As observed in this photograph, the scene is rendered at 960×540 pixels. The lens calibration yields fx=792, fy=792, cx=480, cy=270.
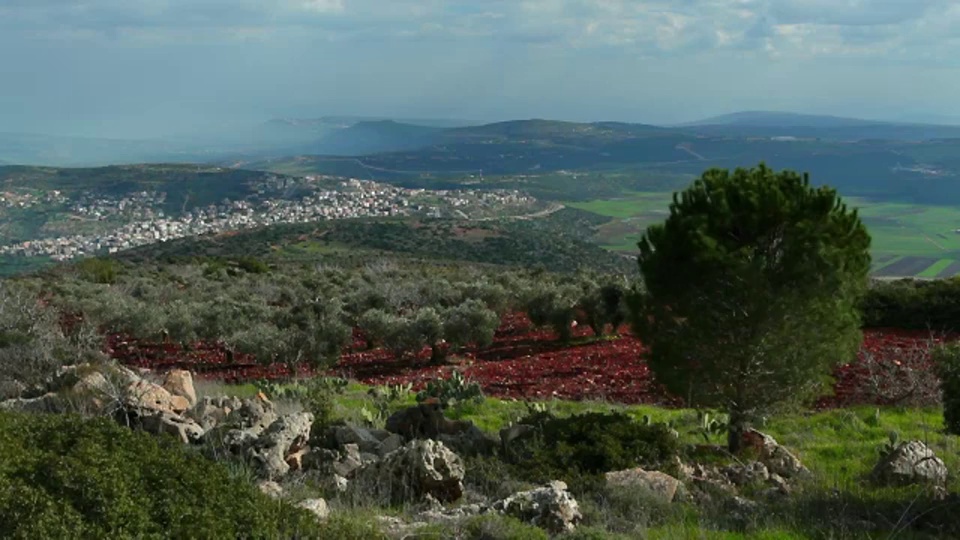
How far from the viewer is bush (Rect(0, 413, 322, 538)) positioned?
14.2ft

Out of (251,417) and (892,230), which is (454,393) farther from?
(892,230)

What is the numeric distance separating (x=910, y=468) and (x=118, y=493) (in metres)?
7.09

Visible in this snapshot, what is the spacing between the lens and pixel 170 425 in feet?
27.7

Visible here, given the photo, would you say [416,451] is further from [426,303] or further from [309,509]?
[426,303]

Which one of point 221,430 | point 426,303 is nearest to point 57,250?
point 426,303

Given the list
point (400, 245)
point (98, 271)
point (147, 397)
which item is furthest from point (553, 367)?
point (400, 245)

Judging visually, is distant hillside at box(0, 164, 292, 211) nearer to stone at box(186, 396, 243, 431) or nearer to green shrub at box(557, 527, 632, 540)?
stone at box(186, 396, 243, 431)

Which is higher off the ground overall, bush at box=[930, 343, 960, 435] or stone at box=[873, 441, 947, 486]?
bush at box=[930, 343, 960, 435]

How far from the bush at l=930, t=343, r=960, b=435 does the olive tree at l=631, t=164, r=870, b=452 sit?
1.10 metres

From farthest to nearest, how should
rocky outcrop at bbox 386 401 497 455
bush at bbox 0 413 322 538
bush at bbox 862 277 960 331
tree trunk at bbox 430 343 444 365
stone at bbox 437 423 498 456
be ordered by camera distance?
bush at bbox 862 277 960 331 < tree trunk at bbox 430 343 444 365 < rocky outcrop at bbox 386 401 497 455 < stone at bbox 437 423 498 456 < bush at bbox 0 413 322 538

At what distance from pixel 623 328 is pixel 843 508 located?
14762mm

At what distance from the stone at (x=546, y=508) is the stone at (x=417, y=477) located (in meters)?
0.76

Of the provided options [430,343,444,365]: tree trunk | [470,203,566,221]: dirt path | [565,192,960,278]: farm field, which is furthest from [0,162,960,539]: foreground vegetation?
[470,203,566,221]: dirt path

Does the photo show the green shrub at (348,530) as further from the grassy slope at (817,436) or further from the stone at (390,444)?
the stone at (390,444)
